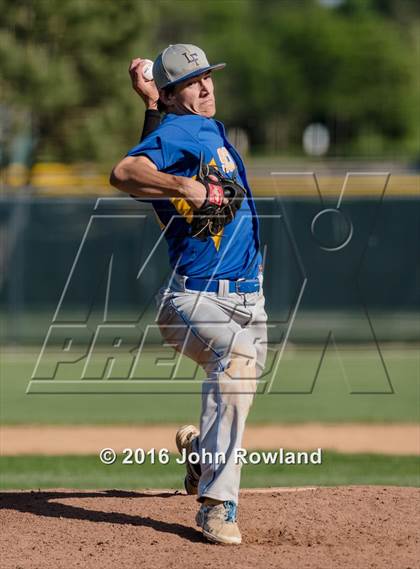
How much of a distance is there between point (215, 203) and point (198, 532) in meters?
1.59

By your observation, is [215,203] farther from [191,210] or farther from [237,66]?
[237,66]

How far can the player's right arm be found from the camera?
4.82 m

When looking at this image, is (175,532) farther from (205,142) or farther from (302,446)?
(302,446)

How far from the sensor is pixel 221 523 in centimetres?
503

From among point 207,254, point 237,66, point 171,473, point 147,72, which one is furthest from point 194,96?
point 237,66

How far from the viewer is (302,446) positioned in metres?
9.32

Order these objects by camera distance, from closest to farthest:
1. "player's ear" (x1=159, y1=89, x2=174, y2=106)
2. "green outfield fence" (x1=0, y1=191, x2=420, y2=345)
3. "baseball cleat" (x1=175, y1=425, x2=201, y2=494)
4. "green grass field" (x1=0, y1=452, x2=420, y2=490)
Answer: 1. "player's ear" (x1=159, y1=89, x2=174, y2=106)
2. "baseball cleat" (x1=175, y1=425, x2=201, y2=494)
3. "green grass field" (x1=0, y1=452, x2=420, y2=490)
4. "green outfield fence" (x1=0, y1=191, x2=420, y2=345)

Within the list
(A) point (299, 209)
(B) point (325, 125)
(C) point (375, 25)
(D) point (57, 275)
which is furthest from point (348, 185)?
(C) point (375, 25)

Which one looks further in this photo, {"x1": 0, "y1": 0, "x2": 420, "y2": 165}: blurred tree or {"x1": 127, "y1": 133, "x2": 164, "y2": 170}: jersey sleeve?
{"x1": 0, "y1": 0, "x2": 420, "y2": 165}: blurred tree

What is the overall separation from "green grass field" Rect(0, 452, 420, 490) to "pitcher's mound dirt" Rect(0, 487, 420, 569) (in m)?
1.50

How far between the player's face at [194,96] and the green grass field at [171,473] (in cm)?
321

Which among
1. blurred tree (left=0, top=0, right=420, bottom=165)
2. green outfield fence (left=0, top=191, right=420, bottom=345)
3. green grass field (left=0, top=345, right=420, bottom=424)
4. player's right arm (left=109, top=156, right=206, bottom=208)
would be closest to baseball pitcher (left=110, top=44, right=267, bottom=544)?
player's right arm (left=109, top=156, right=206, bottom=208)

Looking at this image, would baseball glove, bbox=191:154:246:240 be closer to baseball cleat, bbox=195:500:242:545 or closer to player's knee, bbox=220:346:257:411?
player's knee, bbox=220:346:257:411

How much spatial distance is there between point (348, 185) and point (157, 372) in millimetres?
Result: 6570
